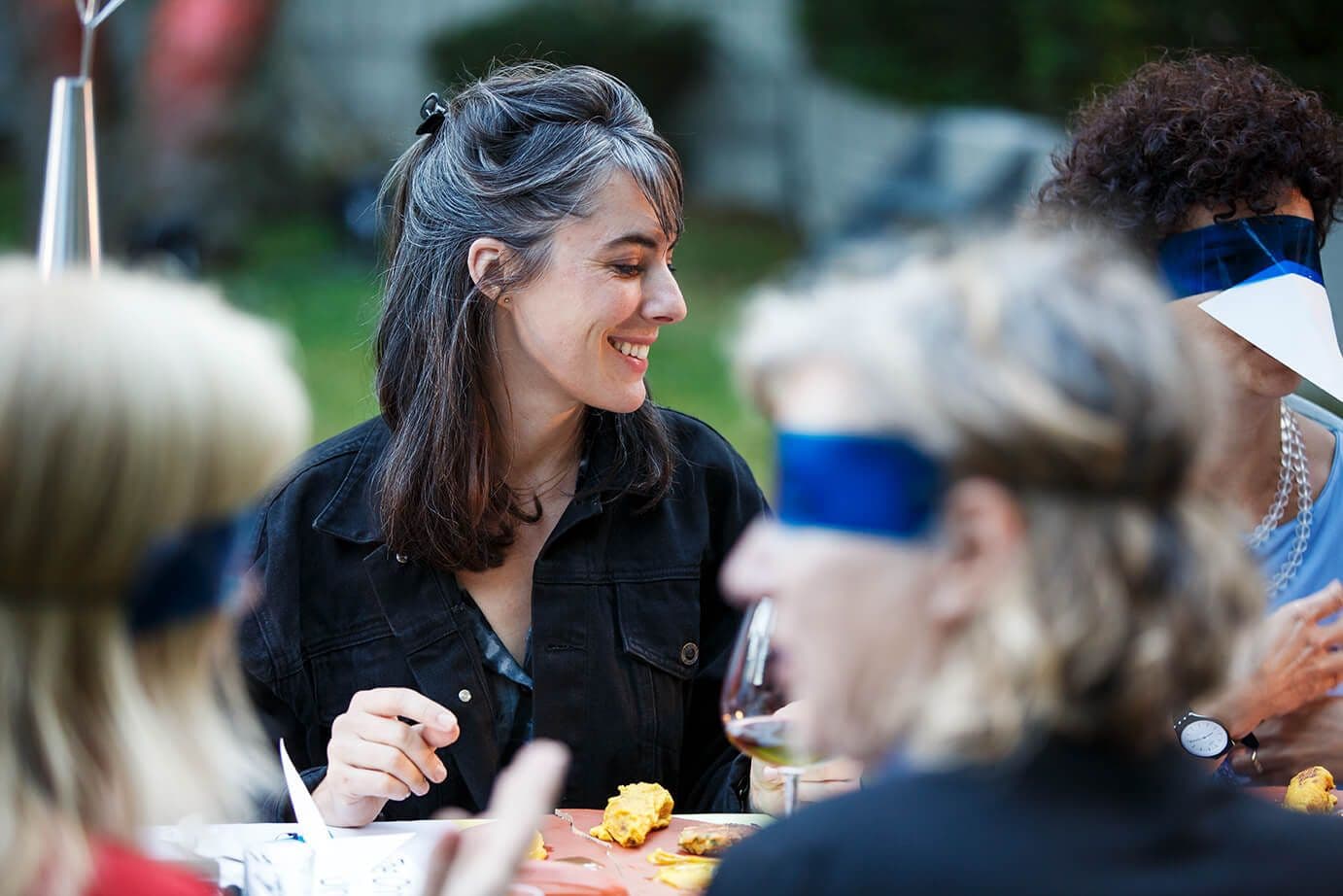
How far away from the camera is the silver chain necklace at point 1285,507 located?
2.85m

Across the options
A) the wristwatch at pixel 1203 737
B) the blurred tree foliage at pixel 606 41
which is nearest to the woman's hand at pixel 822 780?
the wristwatch at pixel 1203 737

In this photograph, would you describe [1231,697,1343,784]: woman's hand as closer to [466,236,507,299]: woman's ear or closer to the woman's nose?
the woman's nose

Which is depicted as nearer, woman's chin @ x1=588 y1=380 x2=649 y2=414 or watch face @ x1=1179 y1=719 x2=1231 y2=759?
watch face @ x1=1179 y1=719 x2=1231 y2=759

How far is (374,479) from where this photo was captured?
285 centimetres

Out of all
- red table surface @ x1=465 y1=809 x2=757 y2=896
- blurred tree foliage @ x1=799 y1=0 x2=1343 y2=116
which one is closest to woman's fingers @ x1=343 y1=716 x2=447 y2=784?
red table surface @ x1=465 y1=809 x2=757 y2=896

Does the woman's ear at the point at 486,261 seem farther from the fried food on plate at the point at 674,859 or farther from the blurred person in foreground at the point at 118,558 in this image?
the blurred person in foreground at the point at 118,558

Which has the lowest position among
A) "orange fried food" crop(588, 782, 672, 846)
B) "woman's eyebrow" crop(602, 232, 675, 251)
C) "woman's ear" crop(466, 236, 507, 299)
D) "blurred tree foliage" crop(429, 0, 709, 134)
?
"orange fried food" crop(588, 782, 672, 846)

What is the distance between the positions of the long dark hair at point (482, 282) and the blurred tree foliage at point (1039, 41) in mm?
4751

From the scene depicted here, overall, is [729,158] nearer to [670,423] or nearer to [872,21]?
[872,21]

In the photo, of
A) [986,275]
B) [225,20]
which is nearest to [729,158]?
[225,20]

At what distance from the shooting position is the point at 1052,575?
3.79 feet

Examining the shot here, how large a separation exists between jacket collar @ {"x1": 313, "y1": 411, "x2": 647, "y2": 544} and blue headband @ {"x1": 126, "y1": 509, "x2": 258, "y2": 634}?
1465mm

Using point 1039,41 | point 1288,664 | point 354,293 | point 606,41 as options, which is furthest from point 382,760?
point 606,41

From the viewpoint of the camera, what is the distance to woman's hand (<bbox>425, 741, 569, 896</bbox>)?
4.13ft
